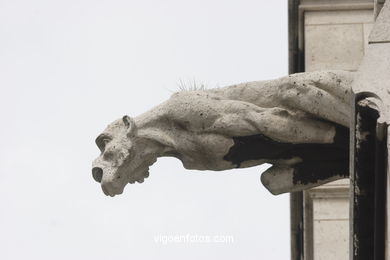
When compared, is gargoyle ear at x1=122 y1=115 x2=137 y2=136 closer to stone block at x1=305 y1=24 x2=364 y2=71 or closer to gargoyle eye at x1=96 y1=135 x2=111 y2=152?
gargoyle eye at x1=96 y1=135 x2=111 y2=152

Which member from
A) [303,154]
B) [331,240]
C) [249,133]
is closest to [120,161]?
[249,133]

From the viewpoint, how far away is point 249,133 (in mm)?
14461

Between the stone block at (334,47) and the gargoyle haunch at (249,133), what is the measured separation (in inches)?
156

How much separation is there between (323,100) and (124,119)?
53.6 inches

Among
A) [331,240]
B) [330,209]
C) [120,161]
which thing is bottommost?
[331,240]

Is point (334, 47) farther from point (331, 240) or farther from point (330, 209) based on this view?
point (331, 240)

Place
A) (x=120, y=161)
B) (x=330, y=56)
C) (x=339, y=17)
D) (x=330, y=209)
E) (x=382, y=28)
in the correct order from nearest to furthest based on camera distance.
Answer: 1. (x=382, y=28)
2. (x=120, y=161)
3. (x=330, y=209)
4. (x=330, y=56)
5. (x=339, y=17)

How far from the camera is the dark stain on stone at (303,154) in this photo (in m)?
14.5

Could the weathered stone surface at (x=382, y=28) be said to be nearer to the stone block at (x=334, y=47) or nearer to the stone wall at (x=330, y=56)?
the stone wall at (x=330, y=56)

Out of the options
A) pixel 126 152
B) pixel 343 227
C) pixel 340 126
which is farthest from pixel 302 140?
pixel 343 227

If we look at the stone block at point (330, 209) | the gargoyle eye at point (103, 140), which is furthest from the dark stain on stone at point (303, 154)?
the stone block at point (330, 209)

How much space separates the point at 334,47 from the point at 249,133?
4473 mm

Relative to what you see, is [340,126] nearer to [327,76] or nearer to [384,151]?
[327,76]

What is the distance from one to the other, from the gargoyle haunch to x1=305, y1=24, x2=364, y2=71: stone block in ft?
13.0
